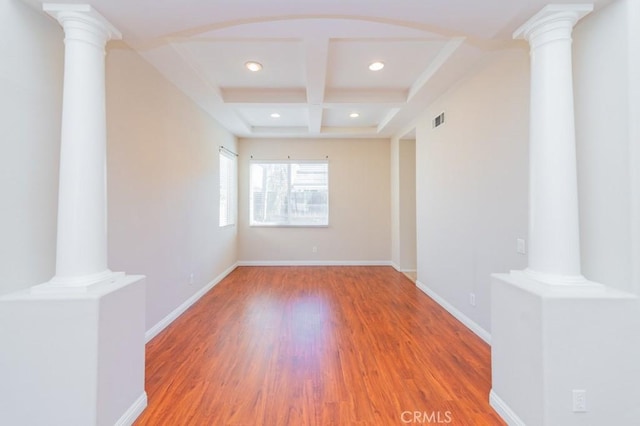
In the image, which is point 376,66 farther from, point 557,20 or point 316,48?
point 557,20

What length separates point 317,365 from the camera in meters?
2.30

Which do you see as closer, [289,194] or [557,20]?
[557,20]

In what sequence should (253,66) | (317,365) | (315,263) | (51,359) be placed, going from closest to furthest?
(51,359), (317,365), (253,66), (315,263)

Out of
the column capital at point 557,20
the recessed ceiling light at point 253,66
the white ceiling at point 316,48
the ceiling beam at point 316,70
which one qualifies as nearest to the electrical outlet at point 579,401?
the column capital at point 557,20

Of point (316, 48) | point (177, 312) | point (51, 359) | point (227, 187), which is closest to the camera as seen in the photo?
point (51, 359)

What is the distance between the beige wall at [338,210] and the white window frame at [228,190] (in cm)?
22

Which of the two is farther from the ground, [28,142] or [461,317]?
[28,142]

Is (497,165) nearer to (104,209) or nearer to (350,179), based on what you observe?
→ (104,209)

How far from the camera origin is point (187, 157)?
364 cm

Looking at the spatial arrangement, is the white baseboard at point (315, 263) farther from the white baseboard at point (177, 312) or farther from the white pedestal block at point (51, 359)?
the white pedestal block at point (51, 359)

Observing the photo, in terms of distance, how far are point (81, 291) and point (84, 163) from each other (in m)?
0.68

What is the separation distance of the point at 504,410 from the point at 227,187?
4.87 metres

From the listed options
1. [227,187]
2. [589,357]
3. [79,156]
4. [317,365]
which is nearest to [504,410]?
[589,357]

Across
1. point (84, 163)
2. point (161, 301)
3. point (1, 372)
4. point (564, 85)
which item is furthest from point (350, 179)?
point (1, 372)
